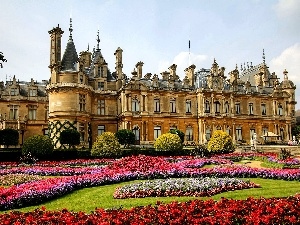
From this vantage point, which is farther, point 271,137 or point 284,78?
point 284,78

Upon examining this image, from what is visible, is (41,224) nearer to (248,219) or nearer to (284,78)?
(248,219)

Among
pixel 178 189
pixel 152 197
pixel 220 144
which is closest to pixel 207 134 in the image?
pixel 220 144

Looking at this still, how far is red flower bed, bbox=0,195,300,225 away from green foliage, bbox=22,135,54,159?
19.6 m

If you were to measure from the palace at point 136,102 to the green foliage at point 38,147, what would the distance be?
787 centimetres

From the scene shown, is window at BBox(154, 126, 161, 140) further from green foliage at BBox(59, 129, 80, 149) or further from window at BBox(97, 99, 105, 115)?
green foliage at BBox(59, 129, 80, 149)

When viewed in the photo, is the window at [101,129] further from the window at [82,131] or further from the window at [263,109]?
the window at [263,109]

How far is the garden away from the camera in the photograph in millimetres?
6730

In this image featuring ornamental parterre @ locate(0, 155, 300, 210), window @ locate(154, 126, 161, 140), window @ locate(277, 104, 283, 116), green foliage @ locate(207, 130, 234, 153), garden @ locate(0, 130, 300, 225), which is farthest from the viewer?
window @ locate(277, 104, 283, 116)

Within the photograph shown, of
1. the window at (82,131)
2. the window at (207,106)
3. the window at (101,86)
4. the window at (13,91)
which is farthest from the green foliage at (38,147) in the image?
the window at (207,106)

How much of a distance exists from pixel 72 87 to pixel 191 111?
50.9 feet

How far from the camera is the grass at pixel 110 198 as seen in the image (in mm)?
9727

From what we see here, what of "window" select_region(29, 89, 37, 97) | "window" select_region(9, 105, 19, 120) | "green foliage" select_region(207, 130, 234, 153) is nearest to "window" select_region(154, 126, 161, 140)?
"green foliage" select_region(207, 130, 234, 153)

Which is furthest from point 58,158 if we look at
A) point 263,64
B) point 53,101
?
point 263,64

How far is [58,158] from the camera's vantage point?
27.0 meters
